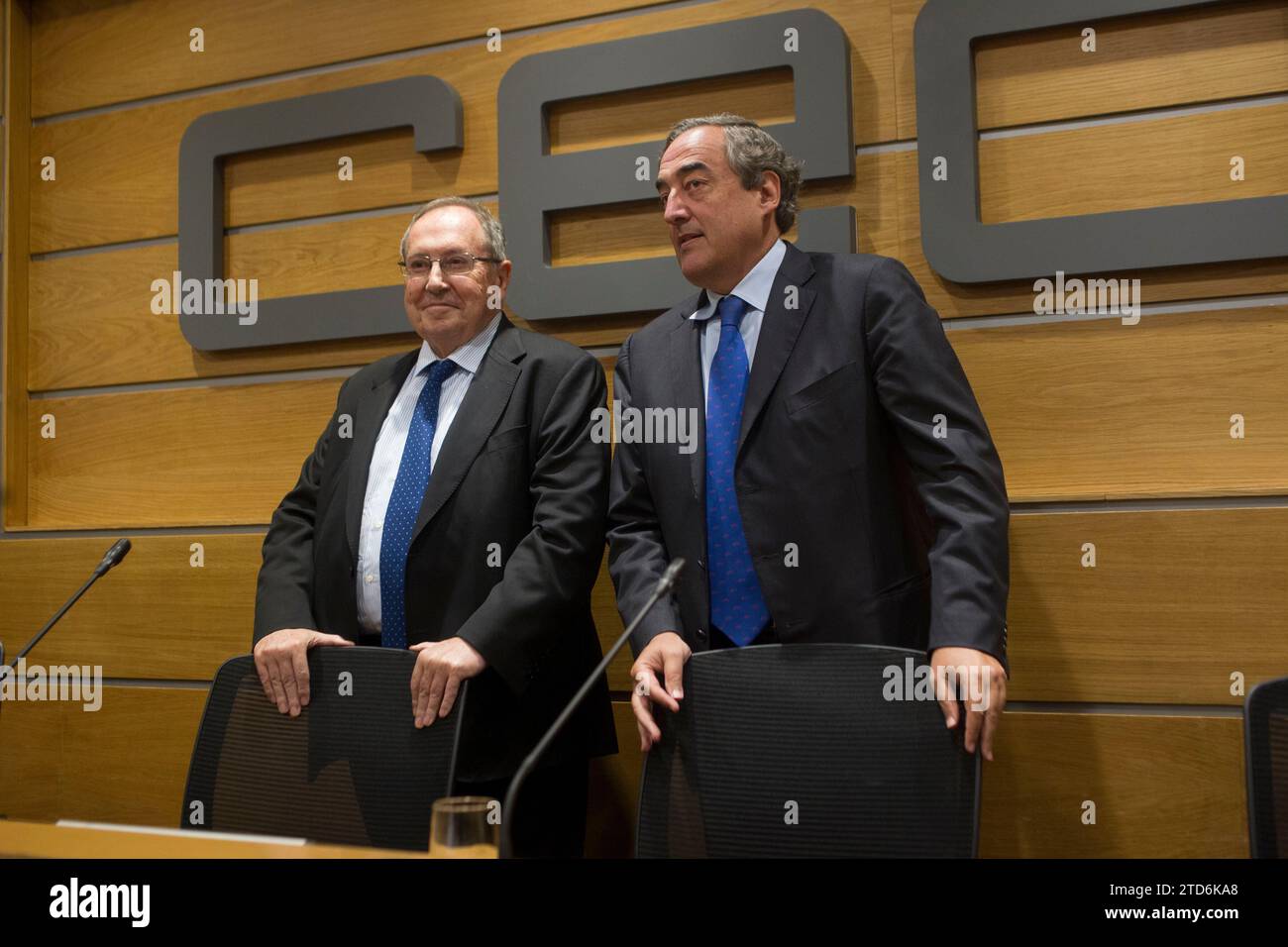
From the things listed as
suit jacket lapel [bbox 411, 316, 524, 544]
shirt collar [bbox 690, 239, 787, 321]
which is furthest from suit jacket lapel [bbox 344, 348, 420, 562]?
shirt collar [bbox 690, 239, 787, 321]

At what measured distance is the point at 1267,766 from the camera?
1.26 metres

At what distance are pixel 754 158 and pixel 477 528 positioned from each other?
2.93 ft

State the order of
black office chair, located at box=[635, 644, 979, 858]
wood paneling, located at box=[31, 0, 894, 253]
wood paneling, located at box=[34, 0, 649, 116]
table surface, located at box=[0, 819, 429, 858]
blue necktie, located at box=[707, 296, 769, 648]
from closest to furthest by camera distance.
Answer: table surface, located at box=[0, 819, 429, 858]
black office chair, located at box=[635, 644, 979, 858]
blue necktie, located at box=[707, 296, 769, 648]
wood paneling, located at box=[31, 0, 894, 253]
wood paneling, located at box=[34, 0, 649, 116]

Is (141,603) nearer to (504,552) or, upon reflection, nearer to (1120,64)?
(504,552)

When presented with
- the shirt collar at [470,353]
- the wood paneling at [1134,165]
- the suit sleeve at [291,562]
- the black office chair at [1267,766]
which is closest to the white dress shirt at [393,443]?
the shirt collar at [470,353]

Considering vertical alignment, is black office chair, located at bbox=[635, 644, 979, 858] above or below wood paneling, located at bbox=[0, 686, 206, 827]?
above

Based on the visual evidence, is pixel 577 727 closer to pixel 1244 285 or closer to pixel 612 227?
pixel 612 227

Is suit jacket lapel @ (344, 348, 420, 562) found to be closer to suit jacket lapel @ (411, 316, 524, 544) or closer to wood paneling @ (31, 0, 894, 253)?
suit jacket lapel @ (411, 316, 524, 544)

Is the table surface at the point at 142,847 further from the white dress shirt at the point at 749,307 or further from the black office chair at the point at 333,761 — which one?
the white dress shirt at the point at 749,307

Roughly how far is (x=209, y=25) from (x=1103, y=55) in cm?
248

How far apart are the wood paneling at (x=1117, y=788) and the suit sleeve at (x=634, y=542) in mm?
765

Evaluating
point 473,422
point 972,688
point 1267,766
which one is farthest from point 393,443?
point 1267,766

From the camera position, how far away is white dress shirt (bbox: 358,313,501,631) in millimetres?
2197

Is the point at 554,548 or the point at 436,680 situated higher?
the point at 554,548
